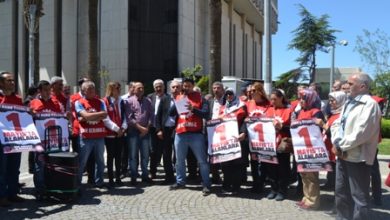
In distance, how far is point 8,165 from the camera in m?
7.86

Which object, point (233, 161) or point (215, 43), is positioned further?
point (215, 43)

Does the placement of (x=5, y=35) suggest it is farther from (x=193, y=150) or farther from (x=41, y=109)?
(x=193, y=150)

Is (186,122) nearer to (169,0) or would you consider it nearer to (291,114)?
(291,114)

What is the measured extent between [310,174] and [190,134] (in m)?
2.45

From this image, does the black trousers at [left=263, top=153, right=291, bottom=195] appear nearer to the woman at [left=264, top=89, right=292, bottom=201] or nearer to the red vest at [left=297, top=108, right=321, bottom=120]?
the woman at [left=264, top=89, right=292, bottom=201]

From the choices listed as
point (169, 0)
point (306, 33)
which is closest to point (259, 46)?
point (306, 33)

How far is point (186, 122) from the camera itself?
29.2 ft

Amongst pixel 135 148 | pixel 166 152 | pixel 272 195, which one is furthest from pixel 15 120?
pixel 272 195

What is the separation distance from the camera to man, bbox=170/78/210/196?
8.86 metres

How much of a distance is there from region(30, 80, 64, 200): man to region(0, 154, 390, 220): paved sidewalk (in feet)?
0.86

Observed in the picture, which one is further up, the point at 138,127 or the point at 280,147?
the point at 138,127

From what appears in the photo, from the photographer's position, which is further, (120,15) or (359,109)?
(120,15)

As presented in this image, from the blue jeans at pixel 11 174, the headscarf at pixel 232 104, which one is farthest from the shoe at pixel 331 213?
the blue jeans at pixel 11 174

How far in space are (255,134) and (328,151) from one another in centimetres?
144
